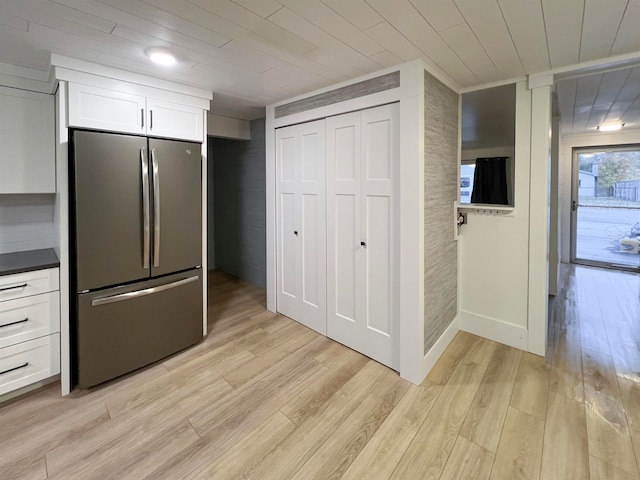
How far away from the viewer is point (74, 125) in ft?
6.61

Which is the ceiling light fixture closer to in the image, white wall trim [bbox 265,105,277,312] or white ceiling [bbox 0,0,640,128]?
white ceiling [bbox 0,0,640,128]

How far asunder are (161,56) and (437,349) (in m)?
2.89

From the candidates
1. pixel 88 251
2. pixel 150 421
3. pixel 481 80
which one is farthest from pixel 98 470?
pixel 481 80

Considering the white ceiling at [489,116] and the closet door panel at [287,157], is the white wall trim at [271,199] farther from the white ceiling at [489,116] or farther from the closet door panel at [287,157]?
the white ceiling at [489,116]

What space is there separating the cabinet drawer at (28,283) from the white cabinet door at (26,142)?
0.65 m

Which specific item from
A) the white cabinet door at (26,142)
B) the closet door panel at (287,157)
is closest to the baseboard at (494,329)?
the closet door panel at (287,157)

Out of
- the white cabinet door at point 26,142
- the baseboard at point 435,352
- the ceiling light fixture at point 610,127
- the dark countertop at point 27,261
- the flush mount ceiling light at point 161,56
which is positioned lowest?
the baseboard at point 435,352

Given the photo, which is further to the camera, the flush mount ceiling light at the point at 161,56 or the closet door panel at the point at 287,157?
the closet door panel at the point at 287,157

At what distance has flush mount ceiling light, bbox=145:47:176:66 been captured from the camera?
189 centimetres

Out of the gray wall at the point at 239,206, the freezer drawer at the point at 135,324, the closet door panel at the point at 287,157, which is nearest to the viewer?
the freezer drawer at the point at 135,324

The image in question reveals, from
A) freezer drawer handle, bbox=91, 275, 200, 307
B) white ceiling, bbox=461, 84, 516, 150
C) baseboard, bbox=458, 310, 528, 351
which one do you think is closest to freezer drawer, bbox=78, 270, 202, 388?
freezer drawer handle, bbox=91, 275, 200, 307

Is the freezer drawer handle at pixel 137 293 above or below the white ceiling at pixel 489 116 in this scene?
below

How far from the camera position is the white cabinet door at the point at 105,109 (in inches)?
79.4

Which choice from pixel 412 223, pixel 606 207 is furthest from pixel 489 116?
pixel 606 207
